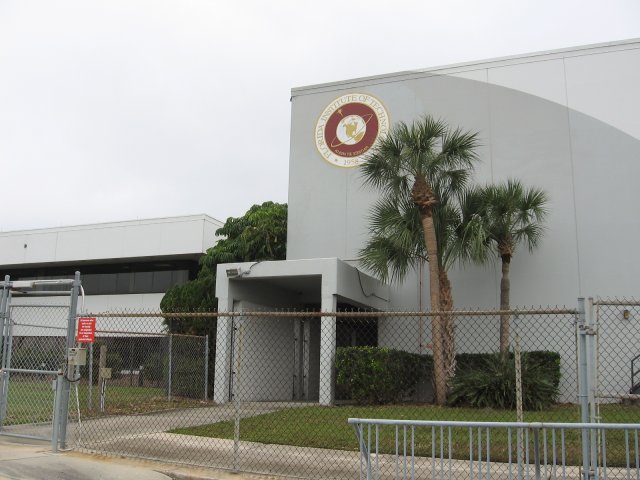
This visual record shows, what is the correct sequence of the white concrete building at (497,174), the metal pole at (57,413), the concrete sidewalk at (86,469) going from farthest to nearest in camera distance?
the white concrete building at (497,174) → the metal pole at (57,413) → the concrete sidewalk at (86,469)

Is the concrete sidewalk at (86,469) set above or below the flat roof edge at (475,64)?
below

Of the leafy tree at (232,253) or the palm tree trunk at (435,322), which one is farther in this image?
the leafy tree at (232,253)

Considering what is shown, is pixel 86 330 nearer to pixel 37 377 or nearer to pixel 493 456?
pixel 493 456

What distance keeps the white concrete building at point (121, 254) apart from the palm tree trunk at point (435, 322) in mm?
16985

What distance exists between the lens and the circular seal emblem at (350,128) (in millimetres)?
21328

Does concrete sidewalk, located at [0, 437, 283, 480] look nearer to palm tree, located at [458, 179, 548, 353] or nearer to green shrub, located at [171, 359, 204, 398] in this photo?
green shrub, located at [171, 359, 204, 398]

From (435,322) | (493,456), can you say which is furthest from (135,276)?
(493,456)

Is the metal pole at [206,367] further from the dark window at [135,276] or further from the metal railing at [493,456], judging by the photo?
the dark window at [135,276]

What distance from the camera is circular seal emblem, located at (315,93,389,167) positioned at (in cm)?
2133

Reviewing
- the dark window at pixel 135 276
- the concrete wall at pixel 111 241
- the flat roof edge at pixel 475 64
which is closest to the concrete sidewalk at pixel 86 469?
the flat roof edge at pixel 475 64

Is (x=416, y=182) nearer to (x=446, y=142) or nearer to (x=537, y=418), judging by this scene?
(x=446, y=142)

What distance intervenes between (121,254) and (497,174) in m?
20.7

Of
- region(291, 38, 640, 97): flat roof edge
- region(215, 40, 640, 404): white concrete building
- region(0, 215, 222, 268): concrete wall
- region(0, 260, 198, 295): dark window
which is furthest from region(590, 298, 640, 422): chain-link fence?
region(0, 260, 198, 295): dark window

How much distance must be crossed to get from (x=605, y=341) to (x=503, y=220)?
4.10 meters
